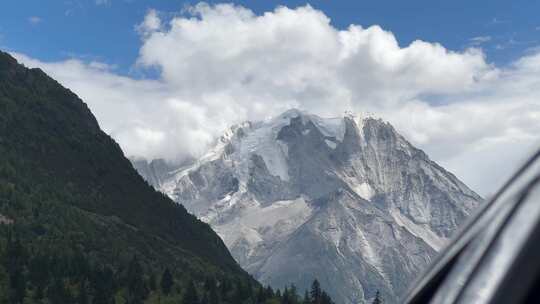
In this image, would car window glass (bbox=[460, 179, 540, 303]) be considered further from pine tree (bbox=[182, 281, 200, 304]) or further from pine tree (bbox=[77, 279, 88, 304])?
pine tree (bbox=[182, 281, 200, 304])

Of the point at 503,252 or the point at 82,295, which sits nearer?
the point at 503,252

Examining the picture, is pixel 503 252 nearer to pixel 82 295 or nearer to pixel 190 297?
pixel 82 295

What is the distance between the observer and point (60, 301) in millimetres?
180375

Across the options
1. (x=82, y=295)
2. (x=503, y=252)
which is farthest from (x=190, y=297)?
(x=503, y=252)

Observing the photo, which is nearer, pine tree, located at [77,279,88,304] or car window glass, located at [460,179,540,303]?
car window glass, located at [460,179,540,303]

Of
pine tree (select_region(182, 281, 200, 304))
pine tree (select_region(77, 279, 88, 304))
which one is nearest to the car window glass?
pine tree (select_region(77, 279, 88, 304))

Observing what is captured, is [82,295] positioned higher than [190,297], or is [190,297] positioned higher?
[190,297]

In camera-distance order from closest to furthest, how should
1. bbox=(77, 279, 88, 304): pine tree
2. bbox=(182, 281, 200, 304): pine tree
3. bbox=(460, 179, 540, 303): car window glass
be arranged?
bbox=(460, 179, 540, 303): car window glass < bbox=(77, 279, 88, 304): pine tree < bbox=(182, 281, 200, 304): pine tree

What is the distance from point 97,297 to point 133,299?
28.5 ft

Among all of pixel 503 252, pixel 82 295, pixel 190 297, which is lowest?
pixel 503 252

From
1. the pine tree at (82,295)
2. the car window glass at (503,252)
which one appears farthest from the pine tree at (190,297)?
the car window glass at (503,252)

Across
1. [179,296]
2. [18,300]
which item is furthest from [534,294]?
[179,296]

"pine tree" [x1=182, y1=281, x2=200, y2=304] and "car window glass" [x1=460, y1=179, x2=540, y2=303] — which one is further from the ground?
"pine tree" [x1=182, y1=281, x2=200, y2=304]

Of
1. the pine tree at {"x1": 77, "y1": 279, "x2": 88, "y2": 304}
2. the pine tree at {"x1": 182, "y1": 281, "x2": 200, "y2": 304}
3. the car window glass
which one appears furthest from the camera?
the pine tree at {"x1": 182, "y1": 281, "x2": 200, "y2": 304}
